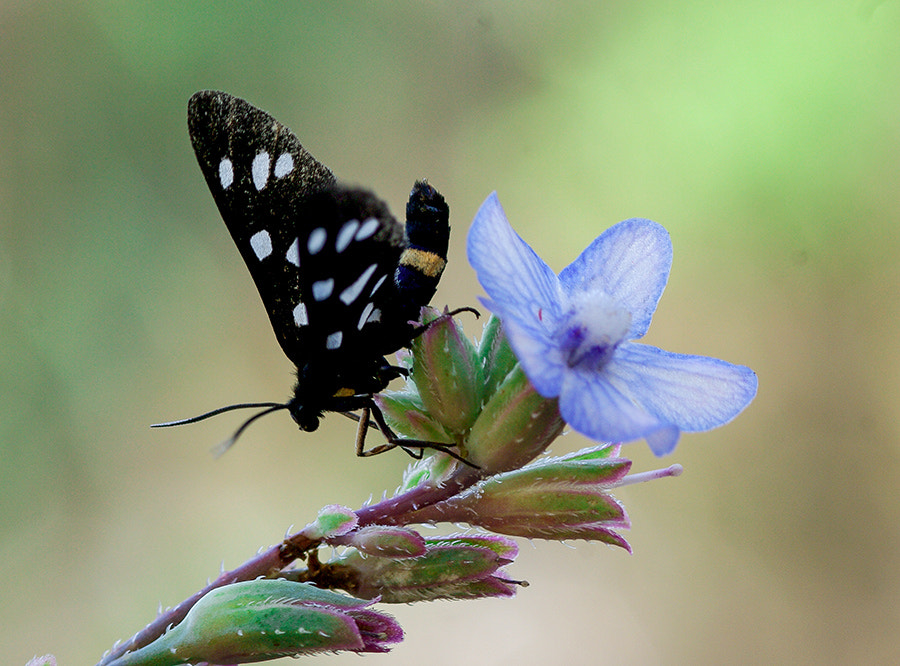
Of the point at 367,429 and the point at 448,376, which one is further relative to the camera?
the point at 367,429

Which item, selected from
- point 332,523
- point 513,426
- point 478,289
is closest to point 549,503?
point 513,426

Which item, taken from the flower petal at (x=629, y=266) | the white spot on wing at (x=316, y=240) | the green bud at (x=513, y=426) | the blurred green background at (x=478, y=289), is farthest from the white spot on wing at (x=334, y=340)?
the blurred green background at (x=478, y=289)

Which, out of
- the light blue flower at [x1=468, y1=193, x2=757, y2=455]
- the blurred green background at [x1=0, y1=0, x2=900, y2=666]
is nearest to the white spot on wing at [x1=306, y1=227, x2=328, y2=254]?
the light blue flower at [x1=468, y1=193, x2=757, y2=455]

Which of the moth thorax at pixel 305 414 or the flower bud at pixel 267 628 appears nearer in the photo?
the flower bud at pixel 267 628

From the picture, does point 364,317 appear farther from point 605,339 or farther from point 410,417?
point 605,339

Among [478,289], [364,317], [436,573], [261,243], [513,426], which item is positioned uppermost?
[478,289]

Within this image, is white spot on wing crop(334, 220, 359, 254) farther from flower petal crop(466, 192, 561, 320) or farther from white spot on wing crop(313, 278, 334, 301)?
flower petal crop(466, 192, 561, 320)

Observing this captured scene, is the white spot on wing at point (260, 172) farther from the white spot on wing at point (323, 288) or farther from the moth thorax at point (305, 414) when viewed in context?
the moth thorax at point (305, 414)
